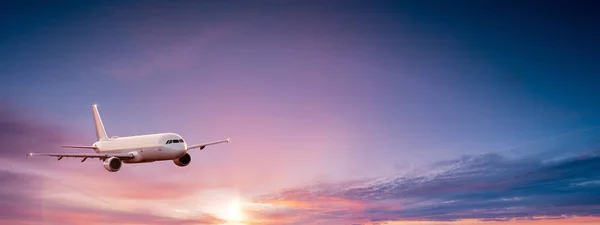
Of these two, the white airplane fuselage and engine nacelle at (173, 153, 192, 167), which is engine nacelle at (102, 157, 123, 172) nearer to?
the white airplane fuselage

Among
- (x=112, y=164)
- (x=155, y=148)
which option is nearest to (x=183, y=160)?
(x=155, y=148)

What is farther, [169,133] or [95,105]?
[95,105]

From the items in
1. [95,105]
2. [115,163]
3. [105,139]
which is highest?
[95,105]

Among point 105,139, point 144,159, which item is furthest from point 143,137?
point 105,139

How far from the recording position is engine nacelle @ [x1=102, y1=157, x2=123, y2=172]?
119 metres

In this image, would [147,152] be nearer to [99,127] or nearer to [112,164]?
[112,164]

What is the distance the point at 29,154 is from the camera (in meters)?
117

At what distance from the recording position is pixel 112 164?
394ft

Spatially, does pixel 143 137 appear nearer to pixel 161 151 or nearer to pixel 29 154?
pixel 161 151

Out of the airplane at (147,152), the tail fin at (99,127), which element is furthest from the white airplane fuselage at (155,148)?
the tail fin at (99,127)

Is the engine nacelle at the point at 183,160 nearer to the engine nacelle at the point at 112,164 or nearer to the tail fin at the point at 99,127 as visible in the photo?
the engine nacelle at the point at 112,164

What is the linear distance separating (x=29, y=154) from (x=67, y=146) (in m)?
12.5

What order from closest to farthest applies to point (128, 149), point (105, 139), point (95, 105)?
point (128, 149), point (105, 139), point (95, 105)

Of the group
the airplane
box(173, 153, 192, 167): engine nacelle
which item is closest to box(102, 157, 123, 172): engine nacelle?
the airplane
